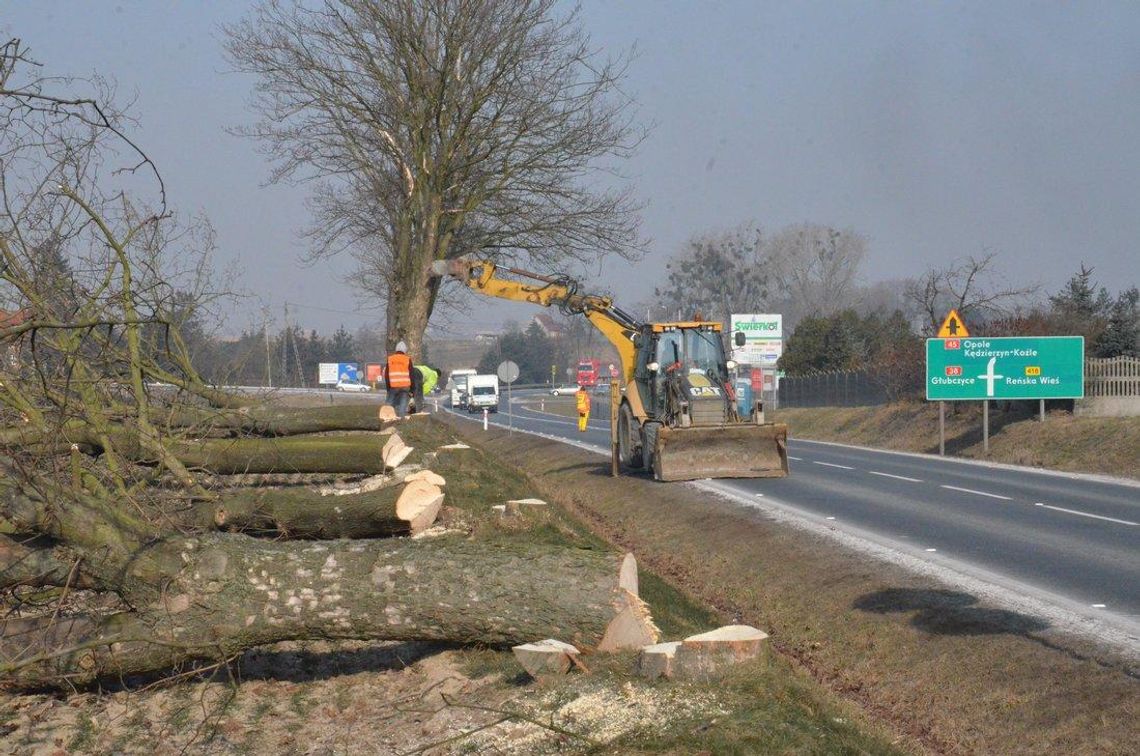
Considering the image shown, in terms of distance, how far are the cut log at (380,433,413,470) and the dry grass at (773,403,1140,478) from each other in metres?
16.3

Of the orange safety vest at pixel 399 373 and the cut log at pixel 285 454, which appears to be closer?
the cut log at pixel 285 454

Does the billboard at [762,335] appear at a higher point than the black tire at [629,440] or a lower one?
higher

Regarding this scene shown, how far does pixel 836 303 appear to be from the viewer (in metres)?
96.3

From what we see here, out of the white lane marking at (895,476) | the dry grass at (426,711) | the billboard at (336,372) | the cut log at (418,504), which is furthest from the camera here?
the billboard at (336,372)

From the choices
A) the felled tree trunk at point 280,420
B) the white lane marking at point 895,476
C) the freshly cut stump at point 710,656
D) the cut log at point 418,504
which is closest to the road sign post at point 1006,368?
the white lane marking at point 895,476

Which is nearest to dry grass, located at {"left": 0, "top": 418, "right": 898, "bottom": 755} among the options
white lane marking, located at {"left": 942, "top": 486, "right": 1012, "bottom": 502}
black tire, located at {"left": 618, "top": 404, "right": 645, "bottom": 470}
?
white lane marking, located at {"left": 942, "top": 486, "right": 1012, "bottom": 502}

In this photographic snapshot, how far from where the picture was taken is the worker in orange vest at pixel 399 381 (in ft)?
73.3

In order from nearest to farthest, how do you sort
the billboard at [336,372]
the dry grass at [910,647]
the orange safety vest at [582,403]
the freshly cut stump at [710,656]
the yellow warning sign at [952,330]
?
the freshly cut stump at [710,656], the dry grass at [910,647], the yellow warning sign at [952,330], the orange safety vest at [582,403], the billboard at [336,372]

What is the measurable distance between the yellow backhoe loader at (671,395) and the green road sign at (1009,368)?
964 centimetres

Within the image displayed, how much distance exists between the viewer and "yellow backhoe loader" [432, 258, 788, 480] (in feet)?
68.8

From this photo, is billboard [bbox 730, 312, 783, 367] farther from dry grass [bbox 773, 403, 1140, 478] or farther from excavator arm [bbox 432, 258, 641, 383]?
excavator arm [bbox 432, 258, 641, 383]

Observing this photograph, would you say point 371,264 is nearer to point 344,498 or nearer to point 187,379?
point 187,379

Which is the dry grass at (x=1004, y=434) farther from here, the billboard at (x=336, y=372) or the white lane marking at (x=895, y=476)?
the billboard at (x=336, y=372)

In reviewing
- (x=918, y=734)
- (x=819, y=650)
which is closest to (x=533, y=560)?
(x=918, y=734)
